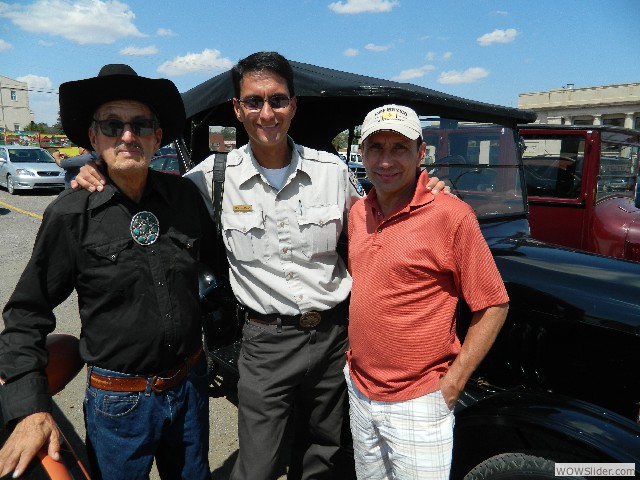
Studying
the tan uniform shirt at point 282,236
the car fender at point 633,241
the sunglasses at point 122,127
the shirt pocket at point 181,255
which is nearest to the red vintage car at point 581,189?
the car fender at point 633,241

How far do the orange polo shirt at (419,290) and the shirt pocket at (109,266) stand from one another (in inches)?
30.7

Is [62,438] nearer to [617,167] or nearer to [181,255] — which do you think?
[181,255]

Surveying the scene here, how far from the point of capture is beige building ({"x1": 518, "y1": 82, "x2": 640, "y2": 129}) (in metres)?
46.4

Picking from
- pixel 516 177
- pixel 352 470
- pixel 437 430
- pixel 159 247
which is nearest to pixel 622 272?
pixel 516 177

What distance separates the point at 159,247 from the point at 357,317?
2.34 ft

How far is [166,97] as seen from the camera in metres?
1.72

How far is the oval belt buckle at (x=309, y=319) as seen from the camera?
6.19ft

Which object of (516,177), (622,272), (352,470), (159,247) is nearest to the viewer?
(159,247)

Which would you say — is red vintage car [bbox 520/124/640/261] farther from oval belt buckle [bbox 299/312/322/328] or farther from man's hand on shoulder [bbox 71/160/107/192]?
man's hand on shoulder [bbox 71/160/107/192]

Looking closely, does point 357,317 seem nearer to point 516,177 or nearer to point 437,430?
point 437,430

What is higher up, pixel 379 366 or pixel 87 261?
pixel 87 261

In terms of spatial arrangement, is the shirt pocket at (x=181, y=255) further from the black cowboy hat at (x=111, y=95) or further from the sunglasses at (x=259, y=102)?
the sunglasses at (x=259, y=102)

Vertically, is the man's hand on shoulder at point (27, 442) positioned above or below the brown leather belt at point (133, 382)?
below

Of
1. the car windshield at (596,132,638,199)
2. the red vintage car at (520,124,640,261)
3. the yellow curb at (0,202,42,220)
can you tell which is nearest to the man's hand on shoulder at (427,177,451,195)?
the red vintage car at (520,124,640,261)
